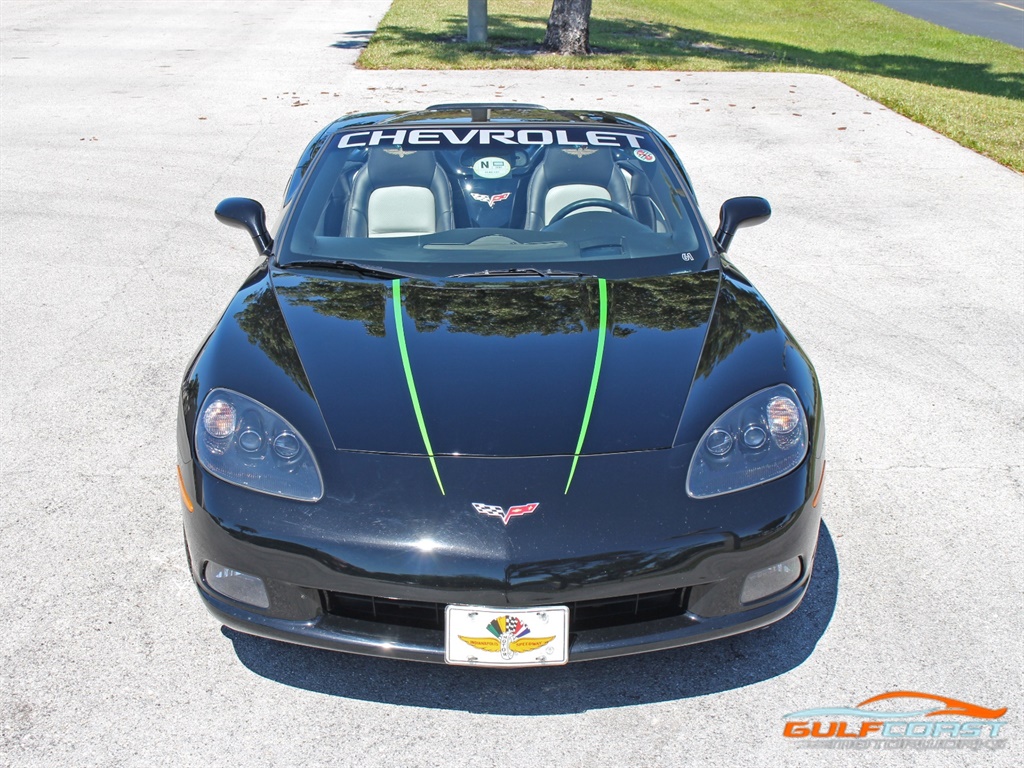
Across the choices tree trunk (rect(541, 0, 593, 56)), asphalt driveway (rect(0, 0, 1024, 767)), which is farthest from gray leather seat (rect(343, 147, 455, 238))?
tree trunk (rect(541, 0, 593, 56))

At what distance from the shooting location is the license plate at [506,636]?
2.64 m

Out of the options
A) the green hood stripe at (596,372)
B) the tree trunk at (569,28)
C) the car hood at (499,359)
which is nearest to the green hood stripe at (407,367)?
the car hood at (499,359)

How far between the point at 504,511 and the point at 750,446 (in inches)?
30.3

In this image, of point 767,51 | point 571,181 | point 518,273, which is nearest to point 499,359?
point 518,273

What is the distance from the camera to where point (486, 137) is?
453 centimetres

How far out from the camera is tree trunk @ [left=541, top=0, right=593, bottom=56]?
16.0m

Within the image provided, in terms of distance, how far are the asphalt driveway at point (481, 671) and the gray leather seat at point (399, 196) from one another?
131 cm

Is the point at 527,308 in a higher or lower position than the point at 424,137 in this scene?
lower

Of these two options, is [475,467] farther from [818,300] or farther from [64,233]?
[64,233]

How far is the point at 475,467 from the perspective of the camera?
282cm

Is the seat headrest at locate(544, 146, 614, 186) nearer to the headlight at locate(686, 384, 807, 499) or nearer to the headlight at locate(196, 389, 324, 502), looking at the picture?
the headlight at locate(686, 384, 807, 499)

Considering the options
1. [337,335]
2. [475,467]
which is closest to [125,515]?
[337,335]

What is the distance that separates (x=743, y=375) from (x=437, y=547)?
1.17 metres

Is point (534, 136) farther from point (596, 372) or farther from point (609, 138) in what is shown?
point (596, 372)
